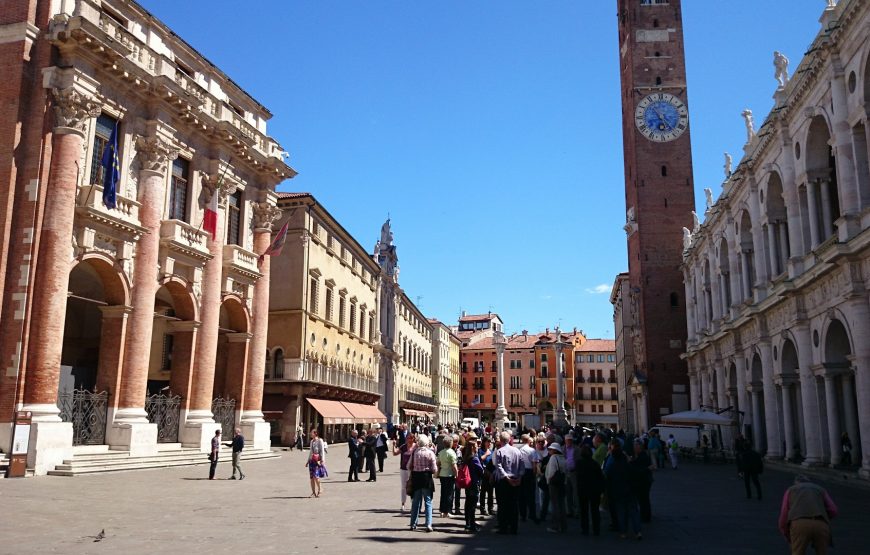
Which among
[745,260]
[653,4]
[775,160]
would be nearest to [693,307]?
[745,260]

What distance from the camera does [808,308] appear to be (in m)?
25.6

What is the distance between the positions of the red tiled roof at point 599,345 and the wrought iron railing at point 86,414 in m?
102

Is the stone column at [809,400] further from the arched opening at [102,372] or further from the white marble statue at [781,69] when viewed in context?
the arched opening at [102,372]

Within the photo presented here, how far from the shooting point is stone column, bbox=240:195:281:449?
3024 centimetres

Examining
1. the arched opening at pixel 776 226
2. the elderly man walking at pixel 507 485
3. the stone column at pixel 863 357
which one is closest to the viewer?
the elderly man walking at pixel 507 485

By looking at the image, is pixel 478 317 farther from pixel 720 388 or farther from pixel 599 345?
pixel 720 388

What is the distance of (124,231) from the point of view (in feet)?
73.9

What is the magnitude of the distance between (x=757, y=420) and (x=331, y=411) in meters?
22.3

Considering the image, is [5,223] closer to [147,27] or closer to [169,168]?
[169,168]

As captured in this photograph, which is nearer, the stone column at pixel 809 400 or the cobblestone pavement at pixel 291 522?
the cobblestone pavement at pixel 291 522

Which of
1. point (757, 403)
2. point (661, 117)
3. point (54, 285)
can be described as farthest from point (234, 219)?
A: point (661, 117)

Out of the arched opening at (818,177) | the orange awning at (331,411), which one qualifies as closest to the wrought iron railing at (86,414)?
the orange awning at (331,411)

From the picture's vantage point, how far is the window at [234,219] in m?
30.0

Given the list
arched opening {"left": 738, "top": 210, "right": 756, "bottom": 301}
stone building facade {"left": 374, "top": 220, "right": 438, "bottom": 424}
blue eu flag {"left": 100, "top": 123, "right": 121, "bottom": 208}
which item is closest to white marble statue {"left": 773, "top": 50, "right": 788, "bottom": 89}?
arched opening {"left": 738, "top": 210, "right": 756, "bottom": 301}
